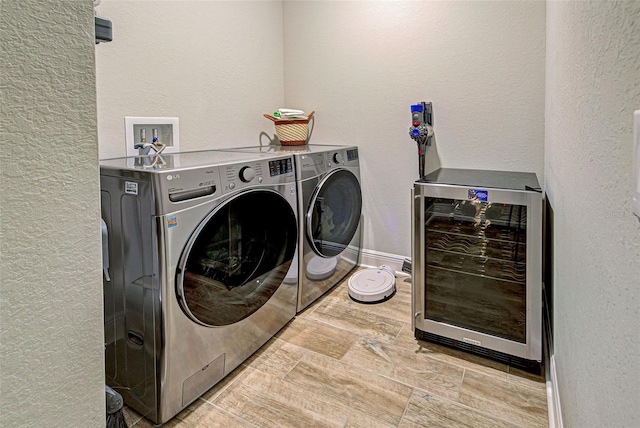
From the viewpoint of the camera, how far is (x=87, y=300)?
23.8 inches

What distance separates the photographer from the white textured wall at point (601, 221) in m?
0.45

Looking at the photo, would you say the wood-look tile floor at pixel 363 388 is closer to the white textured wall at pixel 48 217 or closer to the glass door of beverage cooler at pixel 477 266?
the glass door of beverage cooler at pixel 477 266

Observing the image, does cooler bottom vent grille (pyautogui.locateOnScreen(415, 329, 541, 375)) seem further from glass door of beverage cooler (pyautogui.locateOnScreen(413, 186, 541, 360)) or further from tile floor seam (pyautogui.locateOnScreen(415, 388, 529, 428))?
tile floor seam (pyautogui.locateOnScreen(415, 388, 529, 428))

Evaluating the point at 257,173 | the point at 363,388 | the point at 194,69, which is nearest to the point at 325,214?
the point at 257,173

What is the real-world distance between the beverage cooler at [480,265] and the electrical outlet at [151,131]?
4.12 ft

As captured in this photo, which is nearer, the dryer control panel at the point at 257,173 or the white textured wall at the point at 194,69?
the dryer control panel at the point at 257,173

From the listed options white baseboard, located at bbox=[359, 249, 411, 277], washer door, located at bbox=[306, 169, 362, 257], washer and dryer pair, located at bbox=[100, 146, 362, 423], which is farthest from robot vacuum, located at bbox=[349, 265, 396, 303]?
washer and dryer pair, located at bbox=[100, 146, 362, 423]

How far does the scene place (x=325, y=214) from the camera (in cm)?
212

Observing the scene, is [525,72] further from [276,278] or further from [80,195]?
[80,195]

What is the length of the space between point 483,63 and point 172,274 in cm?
190

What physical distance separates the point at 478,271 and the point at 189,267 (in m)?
1.18

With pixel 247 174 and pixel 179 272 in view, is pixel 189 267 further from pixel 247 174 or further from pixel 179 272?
pixel 247 174

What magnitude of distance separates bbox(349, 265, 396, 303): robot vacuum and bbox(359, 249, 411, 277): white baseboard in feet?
0.29

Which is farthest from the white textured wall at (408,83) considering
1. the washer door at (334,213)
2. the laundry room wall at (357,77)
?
the washer door at (334,213)
